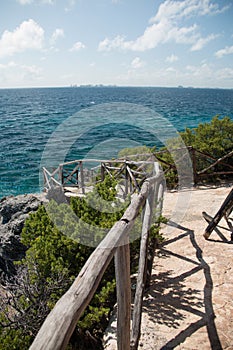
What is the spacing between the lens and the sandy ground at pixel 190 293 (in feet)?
9.11

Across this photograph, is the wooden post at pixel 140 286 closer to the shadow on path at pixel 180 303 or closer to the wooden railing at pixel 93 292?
the wooden railing at pixel 93 292

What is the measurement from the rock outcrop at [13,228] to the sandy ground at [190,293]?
3.56m

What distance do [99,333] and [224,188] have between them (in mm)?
5665

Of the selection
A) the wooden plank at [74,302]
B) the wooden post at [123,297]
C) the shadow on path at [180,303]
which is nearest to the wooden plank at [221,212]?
the shadow on path at [180,303]

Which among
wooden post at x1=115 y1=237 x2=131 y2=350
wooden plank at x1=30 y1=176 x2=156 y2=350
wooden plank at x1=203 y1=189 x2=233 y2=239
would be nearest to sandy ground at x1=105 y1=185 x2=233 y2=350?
wooden plank at x1=203 y1=189 x2=233 y2=239

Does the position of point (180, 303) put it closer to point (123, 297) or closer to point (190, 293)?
point (190, 293)

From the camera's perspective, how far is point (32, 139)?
31219mm

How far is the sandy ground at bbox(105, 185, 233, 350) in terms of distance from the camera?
2.78 m

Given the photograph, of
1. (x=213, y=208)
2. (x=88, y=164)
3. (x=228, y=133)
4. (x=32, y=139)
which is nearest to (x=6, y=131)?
(x=32, y=139)

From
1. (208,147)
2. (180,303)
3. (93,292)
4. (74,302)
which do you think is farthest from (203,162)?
(74,302)

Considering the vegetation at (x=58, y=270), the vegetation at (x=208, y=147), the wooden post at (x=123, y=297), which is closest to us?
the wooden post at (x=123, y=297)

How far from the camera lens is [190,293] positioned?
→ 3463 mm

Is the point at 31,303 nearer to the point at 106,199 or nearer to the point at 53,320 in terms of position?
the point at 106,199

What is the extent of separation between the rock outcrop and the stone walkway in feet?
11.8
